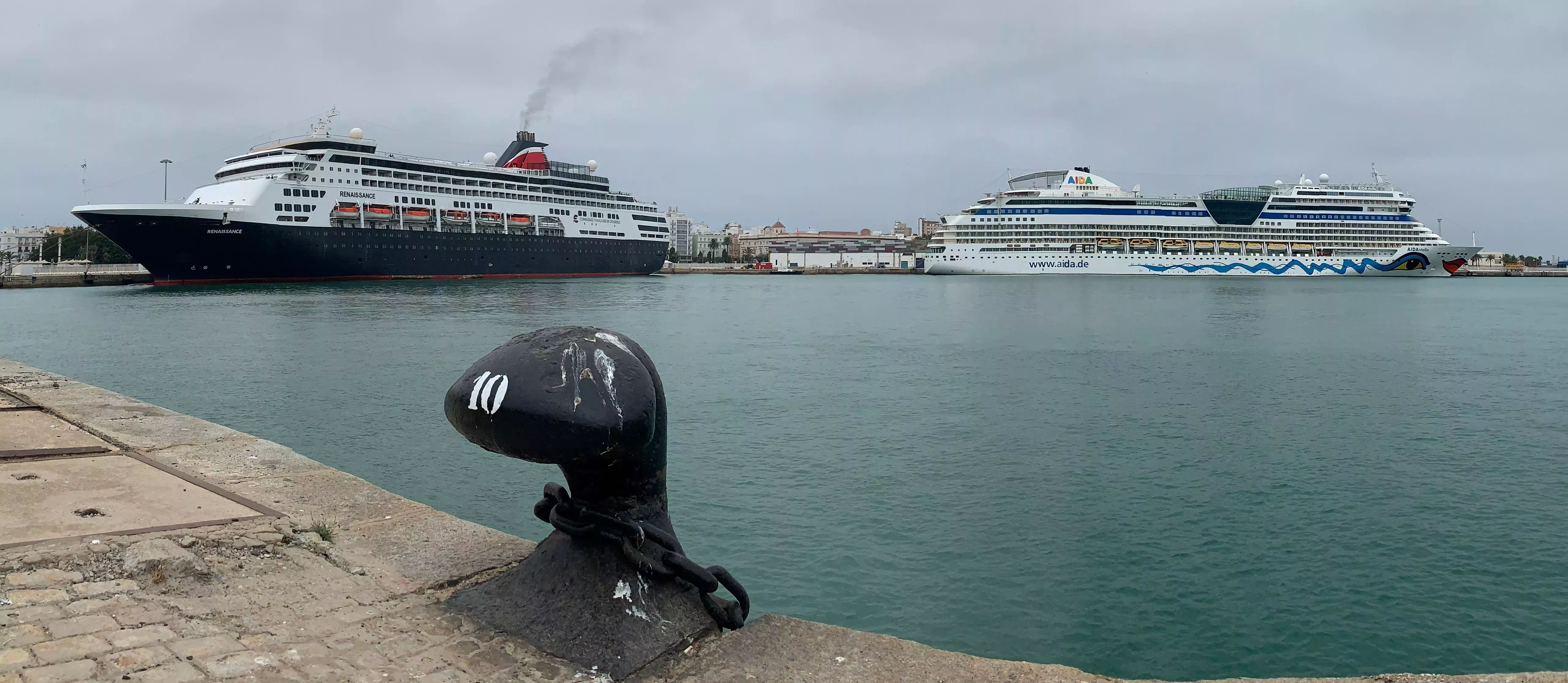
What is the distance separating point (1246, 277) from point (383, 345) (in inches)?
3315

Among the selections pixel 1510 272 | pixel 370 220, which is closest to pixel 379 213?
pixel 370 220

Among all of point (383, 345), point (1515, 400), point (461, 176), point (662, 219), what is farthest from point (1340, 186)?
point (383, 345)

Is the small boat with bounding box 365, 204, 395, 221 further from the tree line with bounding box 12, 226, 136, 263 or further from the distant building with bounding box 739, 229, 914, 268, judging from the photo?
the distant building with bounding box 739, 229, 914, 268

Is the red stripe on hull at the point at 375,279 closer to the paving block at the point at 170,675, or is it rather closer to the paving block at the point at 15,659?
the paving block at the point at 15,659

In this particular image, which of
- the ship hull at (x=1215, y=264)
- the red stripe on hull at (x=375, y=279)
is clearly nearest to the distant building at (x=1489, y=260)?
the ship hull at (x=1215, y=264)

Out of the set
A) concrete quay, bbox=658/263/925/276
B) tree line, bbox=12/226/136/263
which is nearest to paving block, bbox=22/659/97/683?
tree line, bbox=12/226/136/263

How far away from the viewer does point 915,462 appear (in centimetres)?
1066

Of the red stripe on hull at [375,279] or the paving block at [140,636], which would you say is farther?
the red stripe on hull at [375,279]

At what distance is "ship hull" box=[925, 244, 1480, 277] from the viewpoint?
86500 millimetres

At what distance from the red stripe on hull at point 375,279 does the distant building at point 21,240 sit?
11960cm

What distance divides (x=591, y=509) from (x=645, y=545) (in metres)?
0.23

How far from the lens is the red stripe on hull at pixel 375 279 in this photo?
5431cm

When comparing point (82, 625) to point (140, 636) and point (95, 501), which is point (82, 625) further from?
point (95, 501)

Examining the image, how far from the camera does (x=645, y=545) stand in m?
3.37
